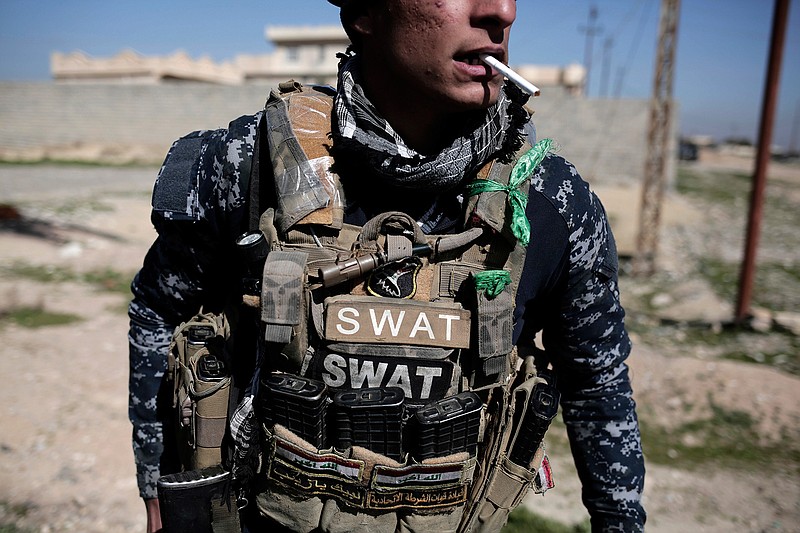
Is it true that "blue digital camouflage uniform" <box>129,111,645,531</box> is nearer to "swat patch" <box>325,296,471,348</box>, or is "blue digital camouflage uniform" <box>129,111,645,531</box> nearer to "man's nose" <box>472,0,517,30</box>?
"swat patch" <box>325,296,471,348</box>

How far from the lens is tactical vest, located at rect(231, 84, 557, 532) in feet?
3.55

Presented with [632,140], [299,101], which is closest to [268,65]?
[632,140]

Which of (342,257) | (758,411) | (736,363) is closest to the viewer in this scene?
(342,257)

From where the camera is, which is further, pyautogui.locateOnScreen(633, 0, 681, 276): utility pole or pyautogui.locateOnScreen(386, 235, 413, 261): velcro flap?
pyautogui.locateOnScreen(633, 0, 681, 276): utility pole

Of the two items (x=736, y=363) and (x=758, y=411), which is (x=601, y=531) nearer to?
(x=758, y=411)

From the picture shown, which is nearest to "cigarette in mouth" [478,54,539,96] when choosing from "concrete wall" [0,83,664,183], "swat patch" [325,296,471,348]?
"swat patch" [325,296,471,348]

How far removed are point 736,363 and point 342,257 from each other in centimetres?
509

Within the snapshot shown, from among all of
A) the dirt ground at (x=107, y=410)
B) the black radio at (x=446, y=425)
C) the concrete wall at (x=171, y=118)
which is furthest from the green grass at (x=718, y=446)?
the concrete wall at (x=171, y=118)

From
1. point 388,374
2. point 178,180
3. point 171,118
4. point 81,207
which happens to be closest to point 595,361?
point 388,374

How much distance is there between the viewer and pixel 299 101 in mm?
1229

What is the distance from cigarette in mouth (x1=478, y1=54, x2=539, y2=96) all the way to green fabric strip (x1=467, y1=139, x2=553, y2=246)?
5.2 inches

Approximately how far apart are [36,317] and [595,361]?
5.47 meters

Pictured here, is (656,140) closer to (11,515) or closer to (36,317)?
(36,317)

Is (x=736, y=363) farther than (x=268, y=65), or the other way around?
(x=268, y=65)
